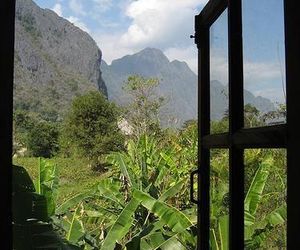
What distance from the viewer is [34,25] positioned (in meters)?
23.6

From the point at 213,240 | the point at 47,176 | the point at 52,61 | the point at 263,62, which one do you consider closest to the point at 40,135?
the point at 47,176

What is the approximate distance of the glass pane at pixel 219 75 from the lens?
3.88 ft

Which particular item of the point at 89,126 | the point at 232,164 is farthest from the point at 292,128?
the point at 89,126

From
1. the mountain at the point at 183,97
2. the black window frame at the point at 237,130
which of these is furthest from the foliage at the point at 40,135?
the black window frame at the point at 237,130

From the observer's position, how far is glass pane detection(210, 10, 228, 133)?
1.18m

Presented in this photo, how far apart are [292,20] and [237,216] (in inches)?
21.4

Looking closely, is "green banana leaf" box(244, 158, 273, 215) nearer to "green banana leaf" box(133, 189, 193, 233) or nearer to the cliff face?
the cliff face

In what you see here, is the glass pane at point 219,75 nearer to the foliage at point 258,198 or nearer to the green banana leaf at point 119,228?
the foliage at point 258,198

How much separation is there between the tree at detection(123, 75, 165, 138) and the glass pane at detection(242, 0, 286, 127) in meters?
7.67

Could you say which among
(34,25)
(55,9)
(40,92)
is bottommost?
(40,92)

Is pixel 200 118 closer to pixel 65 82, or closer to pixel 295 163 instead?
pixel 295 163

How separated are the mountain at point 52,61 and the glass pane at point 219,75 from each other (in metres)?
6.57

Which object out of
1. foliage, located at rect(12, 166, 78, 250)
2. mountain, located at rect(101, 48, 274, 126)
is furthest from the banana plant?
foliage, located at rect(12, 166, 78, 250)

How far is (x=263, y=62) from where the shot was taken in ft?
2.56
